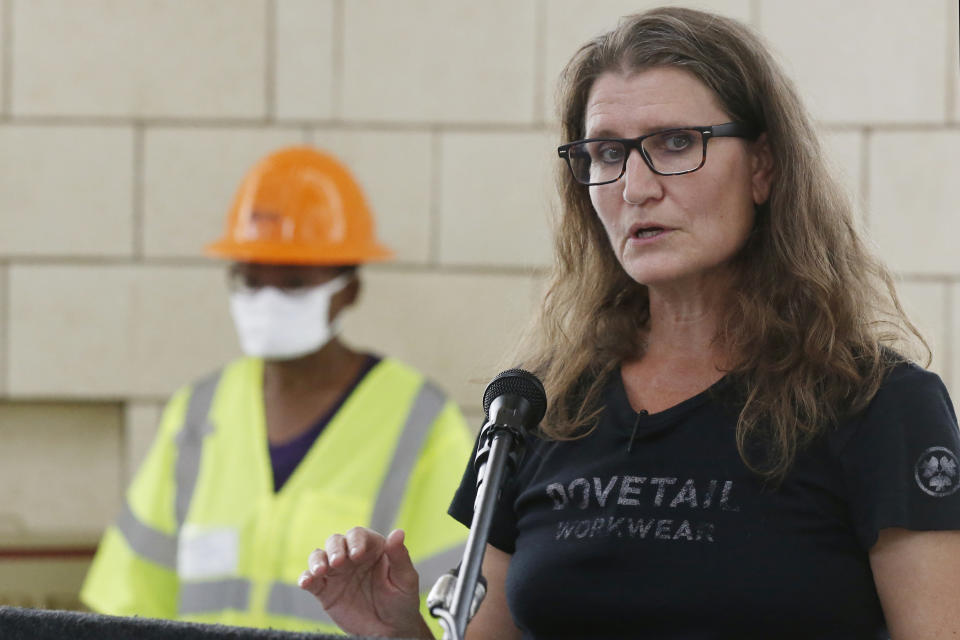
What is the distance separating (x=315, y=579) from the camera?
5.40 ft

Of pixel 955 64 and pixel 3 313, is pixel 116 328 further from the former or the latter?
pixel 955 64

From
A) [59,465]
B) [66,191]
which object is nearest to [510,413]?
[66,191]

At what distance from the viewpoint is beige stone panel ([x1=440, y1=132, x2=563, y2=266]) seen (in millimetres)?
4055

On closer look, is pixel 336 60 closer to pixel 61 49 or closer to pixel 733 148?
pixel 61 49

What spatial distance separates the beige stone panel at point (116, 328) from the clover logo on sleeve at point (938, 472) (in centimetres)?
299

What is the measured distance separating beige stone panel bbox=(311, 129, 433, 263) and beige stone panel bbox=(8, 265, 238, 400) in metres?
0.58

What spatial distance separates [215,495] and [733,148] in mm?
2123

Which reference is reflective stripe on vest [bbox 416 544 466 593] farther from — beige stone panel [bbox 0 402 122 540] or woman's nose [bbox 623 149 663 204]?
woman's nose [bbox 623 149 663 204]

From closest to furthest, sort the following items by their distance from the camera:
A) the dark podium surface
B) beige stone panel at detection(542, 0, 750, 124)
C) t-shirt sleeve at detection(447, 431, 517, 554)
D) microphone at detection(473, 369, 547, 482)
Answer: the dark podium surface < microphone at detection(473, 369, 547, 482) < t-shirt sleeve at detection(447, 431, 517, 554) < beige stone panel at detection(542, 0, 750, 124)

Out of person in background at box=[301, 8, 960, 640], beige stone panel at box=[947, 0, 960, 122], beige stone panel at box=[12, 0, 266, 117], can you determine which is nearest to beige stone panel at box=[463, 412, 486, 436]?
beige stone panel at box=[12, 0, 266, 117]

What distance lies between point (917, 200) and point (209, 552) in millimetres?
2354

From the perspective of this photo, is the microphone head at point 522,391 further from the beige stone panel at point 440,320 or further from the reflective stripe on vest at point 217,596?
the beige stone panel at point 440,320

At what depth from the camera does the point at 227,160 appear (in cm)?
414

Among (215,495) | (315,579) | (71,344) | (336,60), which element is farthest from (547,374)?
(71,344)
